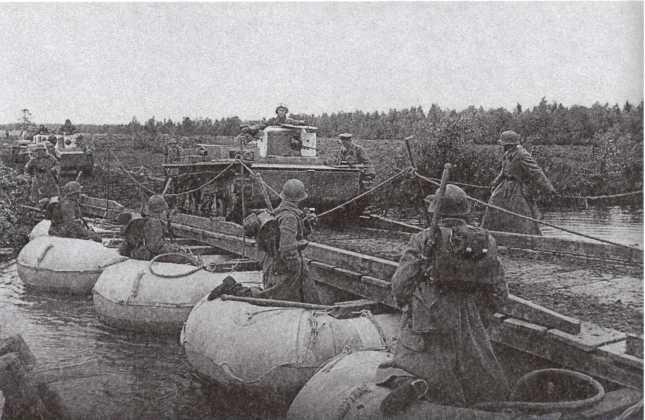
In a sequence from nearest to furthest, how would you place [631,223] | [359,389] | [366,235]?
[359,389], [366,235], [631,223]

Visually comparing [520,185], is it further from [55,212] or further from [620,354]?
[55,212]

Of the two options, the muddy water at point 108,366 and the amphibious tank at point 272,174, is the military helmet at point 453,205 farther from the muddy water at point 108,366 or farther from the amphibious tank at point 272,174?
the amphibious tank at point 272,174

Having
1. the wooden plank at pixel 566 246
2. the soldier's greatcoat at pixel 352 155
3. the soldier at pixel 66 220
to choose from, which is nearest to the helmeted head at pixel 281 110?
the soldier's greatcoat at pixel 352 155

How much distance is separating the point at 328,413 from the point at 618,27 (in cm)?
394

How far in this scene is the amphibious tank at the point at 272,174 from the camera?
40.5ft

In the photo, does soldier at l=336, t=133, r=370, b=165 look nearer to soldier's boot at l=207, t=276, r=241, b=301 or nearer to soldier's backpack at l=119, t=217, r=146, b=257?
soldier's backpack at l=119, t=217, r=146, b=257

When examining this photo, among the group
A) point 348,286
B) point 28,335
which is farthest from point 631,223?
point 28,335

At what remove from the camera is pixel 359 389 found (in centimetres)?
407

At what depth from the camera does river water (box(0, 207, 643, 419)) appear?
564 cm

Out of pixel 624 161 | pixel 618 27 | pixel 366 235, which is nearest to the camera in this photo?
pixel 618 27

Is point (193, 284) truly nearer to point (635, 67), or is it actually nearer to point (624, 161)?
point (635, 67)

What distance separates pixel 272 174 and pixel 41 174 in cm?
624

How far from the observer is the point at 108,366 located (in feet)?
23.3

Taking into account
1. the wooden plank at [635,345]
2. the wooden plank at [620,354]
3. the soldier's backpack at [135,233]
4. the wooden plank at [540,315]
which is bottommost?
the wooden plank at [620,354]
